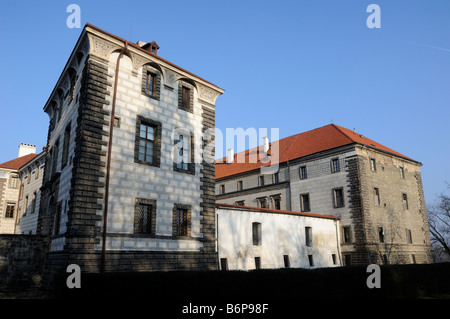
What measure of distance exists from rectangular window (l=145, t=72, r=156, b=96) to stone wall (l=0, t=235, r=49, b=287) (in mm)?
9632

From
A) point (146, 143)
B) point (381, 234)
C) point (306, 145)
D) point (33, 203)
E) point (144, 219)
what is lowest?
point (381, 234)

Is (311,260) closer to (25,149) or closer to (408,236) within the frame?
(408,236)

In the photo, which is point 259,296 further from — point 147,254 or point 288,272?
point 147,254

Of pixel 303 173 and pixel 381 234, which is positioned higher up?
pixel 303 173

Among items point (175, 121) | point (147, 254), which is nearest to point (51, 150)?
point (175, 121)

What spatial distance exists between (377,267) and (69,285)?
570 inches

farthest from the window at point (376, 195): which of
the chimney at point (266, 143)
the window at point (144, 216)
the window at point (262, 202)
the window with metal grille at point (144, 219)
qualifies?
the window with metal grille at point (144, 219)

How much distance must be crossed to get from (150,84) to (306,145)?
78.2ft

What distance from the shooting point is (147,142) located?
18.3 metres

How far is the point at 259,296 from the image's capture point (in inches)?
529

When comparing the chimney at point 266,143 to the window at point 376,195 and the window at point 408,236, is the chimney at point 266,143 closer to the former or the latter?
the window at point 376,195

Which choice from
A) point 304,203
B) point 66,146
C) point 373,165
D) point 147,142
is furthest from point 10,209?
point 373,165

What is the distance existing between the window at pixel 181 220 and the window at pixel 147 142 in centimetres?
270

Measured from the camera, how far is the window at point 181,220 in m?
18.3
